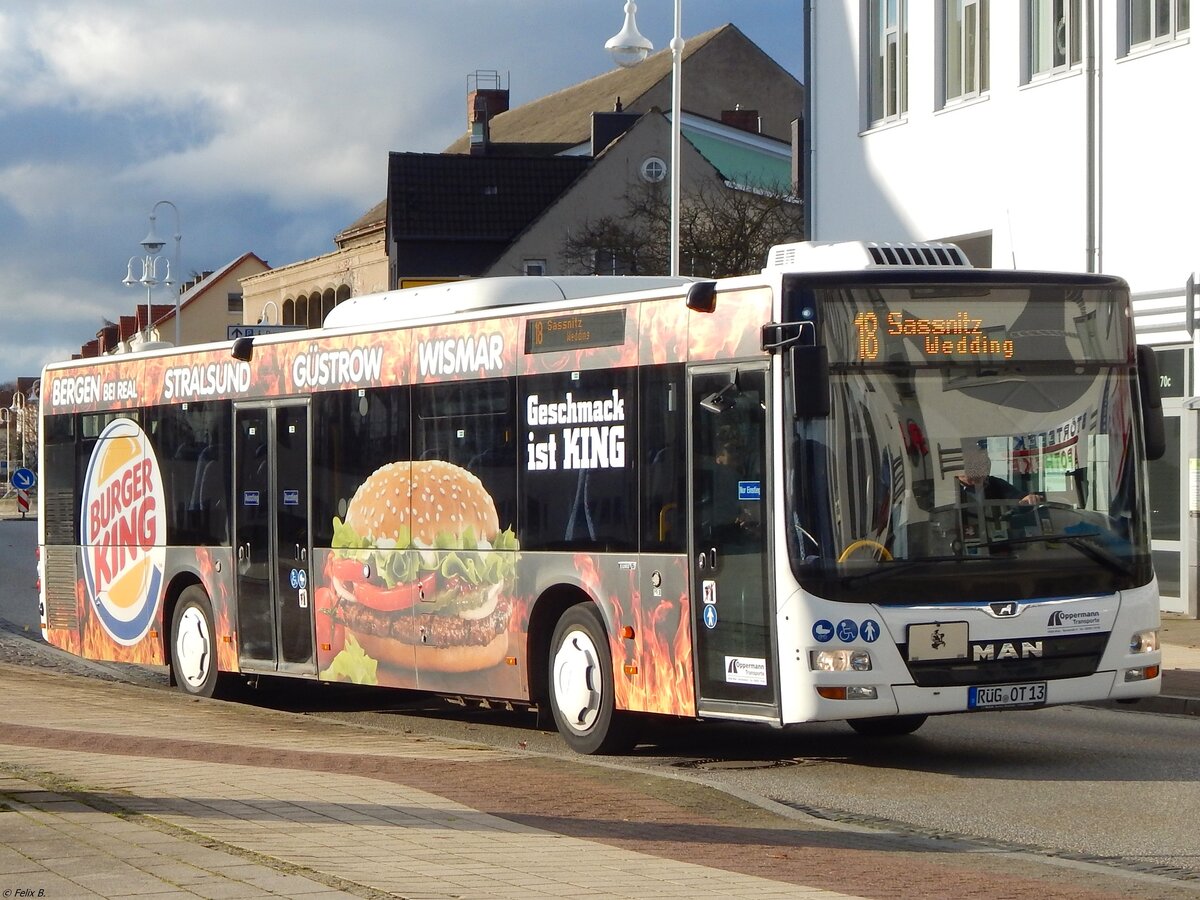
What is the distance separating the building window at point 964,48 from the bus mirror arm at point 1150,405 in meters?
15.3

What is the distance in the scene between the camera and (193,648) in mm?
17656

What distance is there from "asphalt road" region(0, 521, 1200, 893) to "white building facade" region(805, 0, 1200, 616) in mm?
8289

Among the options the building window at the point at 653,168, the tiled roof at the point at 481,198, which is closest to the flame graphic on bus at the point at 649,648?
the building window at the point at 653,168

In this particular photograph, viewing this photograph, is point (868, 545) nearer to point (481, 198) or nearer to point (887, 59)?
point (887, 59)

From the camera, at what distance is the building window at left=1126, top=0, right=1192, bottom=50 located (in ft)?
76.4

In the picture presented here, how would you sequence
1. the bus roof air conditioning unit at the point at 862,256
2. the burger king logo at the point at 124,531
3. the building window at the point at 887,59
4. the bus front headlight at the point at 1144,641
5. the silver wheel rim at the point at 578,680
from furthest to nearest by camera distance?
the building window at the point at 887,59 < the burger king logo at the point at 124,531 < the silver wheel rim at the point at 578,680 < the bus roof air conditioning unit at the point at 862,256 < the bus front headlight at the point at 1144,641

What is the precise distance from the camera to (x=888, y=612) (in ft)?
37.3

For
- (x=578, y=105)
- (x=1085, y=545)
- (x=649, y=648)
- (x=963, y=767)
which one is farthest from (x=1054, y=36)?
(x=578, y=105)

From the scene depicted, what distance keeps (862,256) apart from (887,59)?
17784 mm

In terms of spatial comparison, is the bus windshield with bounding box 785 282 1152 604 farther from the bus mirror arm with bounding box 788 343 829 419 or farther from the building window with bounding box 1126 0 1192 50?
the building window with bounding box 1126 0 1192 50

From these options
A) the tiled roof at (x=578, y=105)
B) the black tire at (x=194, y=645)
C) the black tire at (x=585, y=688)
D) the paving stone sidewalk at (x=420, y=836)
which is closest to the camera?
the paving stone sidewalk at (x=420, y=836)

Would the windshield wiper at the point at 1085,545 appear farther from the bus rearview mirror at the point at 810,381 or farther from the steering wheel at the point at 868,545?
the bus rearview mirror at the point at 810,381

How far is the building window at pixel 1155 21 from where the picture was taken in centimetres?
2330

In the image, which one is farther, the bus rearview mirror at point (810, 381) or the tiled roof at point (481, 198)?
the tiled roof at point (481, 198)
